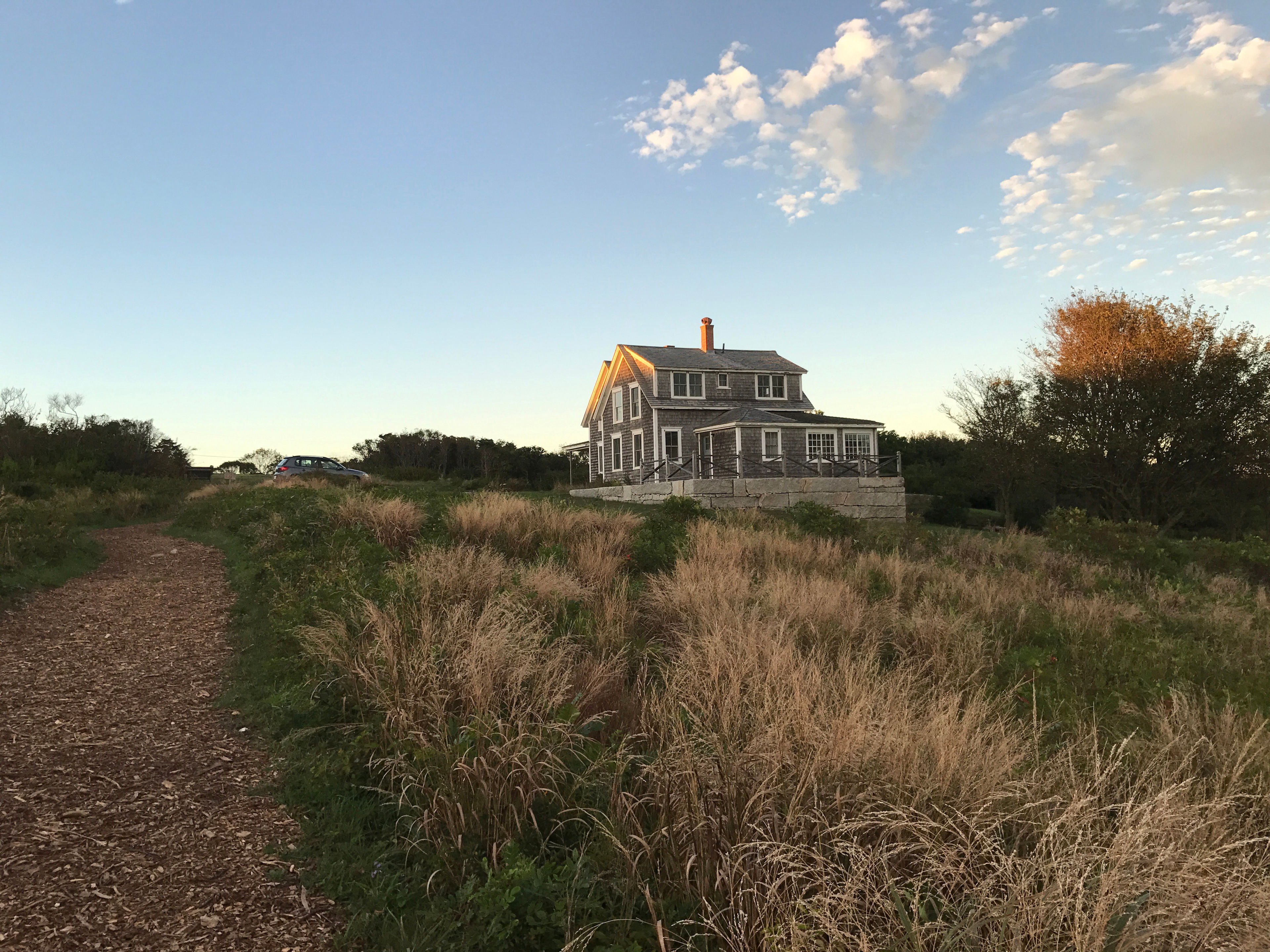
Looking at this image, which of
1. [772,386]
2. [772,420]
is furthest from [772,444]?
[772,386]

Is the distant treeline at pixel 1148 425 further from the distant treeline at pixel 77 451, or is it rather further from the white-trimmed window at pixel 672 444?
the distant treeline at pixel 77 451

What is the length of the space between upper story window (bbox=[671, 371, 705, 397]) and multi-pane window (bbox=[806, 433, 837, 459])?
16.3 feet

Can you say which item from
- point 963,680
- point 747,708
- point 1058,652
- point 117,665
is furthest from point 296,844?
point 1058,652

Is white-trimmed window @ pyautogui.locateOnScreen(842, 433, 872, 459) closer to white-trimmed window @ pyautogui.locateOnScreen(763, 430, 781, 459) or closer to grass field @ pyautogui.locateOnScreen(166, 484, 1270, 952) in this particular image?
white-trimmed window @ pyautogui.locateOnScreen(763, 430, 781, 459)

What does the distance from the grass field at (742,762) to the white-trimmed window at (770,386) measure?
2635 centimetres

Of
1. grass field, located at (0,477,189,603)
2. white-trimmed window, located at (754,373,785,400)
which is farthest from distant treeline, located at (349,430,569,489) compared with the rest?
grass field, located at (0,477,189,603)

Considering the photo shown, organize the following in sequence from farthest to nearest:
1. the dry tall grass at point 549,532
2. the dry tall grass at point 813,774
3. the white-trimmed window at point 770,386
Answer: the white-trimmed window at point 770,386 → the dry tall grass at point 549,532 → the dry tall grass at point 813,774

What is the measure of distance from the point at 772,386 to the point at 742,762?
107 ft

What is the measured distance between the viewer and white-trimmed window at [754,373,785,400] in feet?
115

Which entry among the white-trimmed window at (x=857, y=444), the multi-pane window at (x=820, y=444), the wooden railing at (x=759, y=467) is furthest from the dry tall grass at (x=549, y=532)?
the white-trimmed window at (x=857, y=444)

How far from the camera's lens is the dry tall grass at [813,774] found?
262 cm

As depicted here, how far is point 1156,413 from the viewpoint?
26719 millimetres

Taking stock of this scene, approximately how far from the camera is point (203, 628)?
7.98m

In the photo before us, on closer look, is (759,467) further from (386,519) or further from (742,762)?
(742,762)
